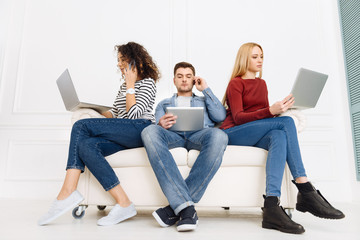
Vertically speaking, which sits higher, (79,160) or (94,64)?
(94,64)

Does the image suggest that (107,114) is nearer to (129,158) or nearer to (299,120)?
(129,158)

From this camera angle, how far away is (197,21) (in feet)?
9.59

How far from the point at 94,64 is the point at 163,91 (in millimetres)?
802

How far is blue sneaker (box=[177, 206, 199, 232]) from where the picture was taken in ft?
3.65

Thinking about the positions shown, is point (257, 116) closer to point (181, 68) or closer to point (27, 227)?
point (181, 68)

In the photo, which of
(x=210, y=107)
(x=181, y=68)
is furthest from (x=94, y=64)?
(x=210, y=107)

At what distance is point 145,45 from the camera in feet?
9.50

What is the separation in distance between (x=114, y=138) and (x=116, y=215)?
40 cm

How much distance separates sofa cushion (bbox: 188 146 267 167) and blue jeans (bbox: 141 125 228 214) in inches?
3.3

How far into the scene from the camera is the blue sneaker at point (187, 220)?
111 cm

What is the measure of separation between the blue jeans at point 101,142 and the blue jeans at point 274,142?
55 centimetres

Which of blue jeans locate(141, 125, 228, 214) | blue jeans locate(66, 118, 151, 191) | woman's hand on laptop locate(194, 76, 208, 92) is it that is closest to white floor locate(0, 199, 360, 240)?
blue jeans locate(141, 125, 228, 214)

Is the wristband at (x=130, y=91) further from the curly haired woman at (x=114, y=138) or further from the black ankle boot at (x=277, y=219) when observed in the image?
the black ankle boot at (x=277, y=219)

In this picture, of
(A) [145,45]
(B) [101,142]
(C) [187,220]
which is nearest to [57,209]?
(B) [101,142]
